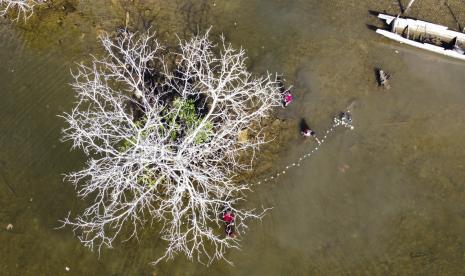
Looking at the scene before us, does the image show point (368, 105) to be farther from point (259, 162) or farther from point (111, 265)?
point (111, 265)

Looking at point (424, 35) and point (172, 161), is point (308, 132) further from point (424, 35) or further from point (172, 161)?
point (424, 35)

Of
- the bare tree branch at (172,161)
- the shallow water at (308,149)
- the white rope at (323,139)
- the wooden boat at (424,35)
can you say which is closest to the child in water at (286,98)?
the bare tree branch at (172,161)

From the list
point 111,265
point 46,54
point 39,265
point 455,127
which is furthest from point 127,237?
point 455,127

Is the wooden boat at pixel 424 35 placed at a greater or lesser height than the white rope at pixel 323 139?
greater

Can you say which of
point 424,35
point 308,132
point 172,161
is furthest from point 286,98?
point 424,35

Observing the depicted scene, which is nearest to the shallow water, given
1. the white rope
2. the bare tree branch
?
the white rope

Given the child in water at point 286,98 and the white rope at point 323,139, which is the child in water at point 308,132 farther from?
the child in water at point 286,98

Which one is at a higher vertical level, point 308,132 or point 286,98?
point 286,98

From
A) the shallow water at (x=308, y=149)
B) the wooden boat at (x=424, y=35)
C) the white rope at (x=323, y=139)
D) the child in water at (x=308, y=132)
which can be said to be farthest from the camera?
the wooden boat at (x=424, y=35)
